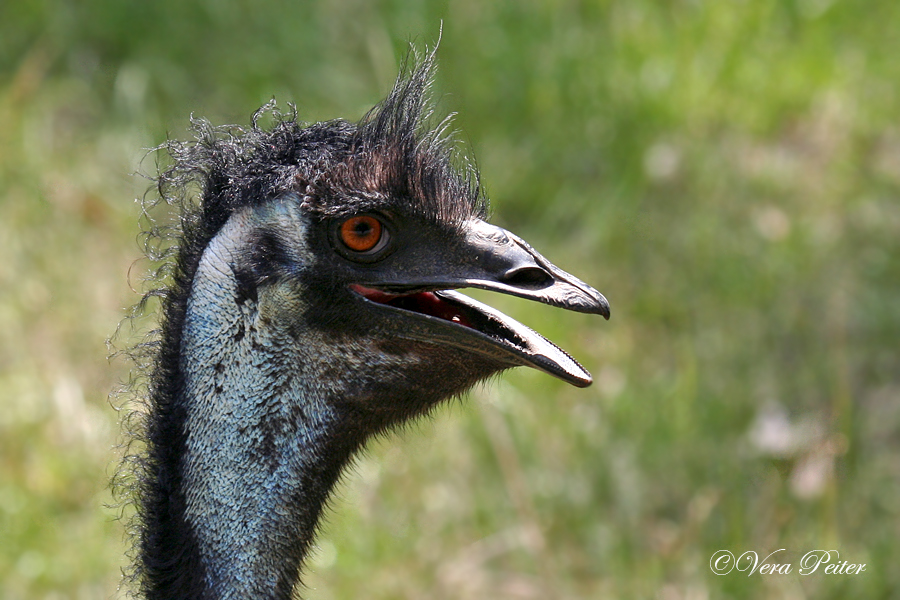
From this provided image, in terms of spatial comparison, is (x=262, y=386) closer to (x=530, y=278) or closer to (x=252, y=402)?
(x=252, y=402)

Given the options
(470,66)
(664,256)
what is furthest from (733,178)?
(470,66)

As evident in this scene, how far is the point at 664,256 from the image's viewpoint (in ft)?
16.2

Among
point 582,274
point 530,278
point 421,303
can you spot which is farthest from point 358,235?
point 582,274

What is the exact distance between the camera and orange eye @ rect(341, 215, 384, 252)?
2.18 metres

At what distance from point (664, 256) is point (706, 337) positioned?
480 mm

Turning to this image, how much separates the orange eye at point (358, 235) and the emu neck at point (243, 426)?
0.46 feet

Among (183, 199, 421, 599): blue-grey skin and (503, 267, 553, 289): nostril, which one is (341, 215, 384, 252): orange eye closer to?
(183, 199, 421, 599): blue-grey skin

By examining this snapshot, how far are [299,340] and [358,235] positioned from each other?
0.71 feet

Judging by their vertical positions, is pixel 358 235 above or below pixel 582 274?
below

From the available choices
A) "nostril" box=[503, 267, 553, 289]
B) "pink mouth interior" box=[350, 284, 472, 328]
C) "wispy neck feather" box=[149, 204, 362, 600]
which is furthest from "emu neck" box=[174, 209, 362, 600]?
"nostril" box=[503, 267, 553, 289]

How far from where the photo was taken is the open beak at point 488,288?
2.12m

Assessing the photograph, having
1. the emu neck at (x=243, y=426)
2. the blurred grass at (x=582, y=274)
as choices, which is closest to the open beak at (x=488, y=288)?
the emu neck at (x=243, y=426)

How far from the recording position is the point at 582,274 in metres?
4.89

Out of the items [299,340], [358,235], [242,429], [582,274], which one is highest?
[582,274]
